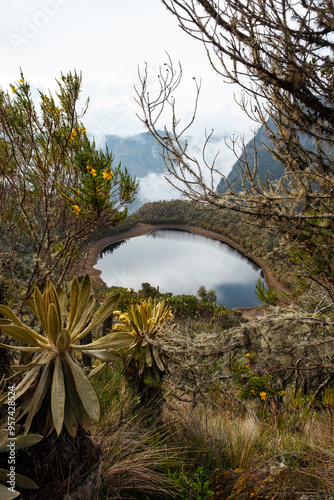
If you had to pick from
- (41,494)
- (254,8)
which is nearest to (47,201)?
(41,494)

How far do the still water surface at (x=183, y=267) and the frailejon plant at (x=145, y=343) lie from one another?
11882 millimetres

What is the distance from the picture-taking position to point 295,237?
2160 mm

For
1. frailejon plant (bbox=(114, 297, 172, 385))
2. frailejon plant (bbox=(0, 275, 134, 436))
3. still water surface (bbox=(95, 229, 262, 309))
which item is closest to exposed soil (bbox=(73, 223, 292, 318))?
still water surface (bbox=(95, 229, 262, 309))

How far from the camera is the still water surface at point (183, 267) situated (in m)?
16.4

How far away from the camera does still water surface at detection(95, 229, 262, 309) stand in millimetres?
16373

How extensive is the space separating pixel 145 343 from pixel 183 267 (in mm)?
17705

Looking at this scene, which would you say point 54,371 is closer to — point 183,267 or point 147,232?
point 183,267

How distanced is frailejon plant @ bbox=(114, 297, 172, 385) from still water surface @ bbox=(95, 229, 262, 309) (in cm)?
1188

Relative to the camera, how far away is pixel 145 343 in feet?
8.87

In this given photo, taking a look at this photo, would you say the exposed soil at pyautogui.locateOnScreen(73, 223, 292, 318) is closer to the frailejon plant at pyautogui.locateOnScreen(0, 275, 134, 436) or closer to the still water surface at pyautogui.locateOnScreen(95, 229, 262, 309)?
the still water surface at pyautogui.locateOnScreen(95, 229, 262, 309)

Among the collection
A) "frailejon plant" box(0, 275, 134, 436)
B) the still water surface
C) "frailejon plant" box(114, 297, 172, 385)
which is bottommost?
the still water surface

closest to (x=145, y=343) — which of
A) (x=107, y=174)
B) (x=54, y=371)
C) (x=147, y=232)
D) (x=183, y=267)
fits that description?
(x=54, y=371)

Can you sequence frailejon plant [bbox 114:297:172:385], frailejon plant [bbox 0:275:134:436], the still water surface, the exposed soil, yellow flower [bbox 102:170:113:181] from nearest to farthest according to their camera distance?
frailejon plant [bbox 0:275:134:436] < yellow flower [bbox 102:170:113:181] < frailejon plant [bbox 114:297:172:385] < the exposed soil < the still water surface

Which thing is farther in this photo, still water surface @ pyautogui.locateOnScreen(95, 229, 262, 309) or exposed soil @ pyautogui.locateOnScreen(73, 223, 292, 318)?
still water surface @ pyautogui.locateOnScreen(95, 229, 262, 309)
